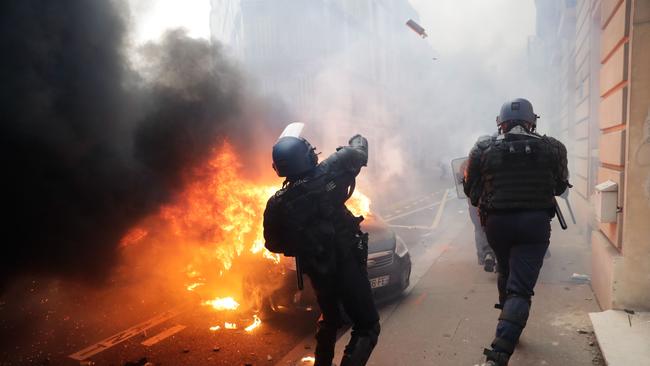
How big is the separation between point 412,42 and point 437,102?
4.35 m

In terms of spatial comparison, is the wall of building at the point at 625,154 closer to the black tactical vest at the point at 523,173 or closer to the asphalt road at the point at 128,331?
the black tactical vest at the point at 523,173

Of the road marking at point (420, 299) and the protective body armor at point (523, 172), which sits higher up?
the protective body armor at point (523, 172)

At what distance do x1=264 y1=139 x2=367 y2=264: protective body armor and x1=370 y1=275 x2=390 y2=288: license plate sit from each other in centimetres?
201

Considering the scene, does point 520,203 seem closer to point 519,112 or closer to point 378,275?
point 519,112

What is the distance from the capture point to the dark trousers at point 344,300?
124 inches

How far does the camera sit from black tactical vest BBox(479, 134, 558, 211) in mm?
3107

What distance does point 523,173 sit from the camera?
3141 millimetres

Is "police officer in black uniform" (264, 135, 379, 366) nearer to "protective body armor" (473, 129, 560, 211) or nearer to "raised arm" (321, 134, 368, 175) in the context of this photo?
"raised arm" (321, 134, 368, 175)

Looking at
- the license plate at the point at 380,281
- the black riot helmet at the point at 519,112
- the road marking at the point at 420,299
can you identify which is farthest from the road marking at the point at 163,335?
the black riot helmet at the point at 519,112

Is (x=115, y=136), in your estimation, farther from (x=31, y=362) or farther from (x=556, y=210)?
(x=556, y=210)

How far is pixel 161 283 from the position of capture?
6965mm

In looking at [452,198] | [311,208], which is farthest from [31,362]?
[452,198]

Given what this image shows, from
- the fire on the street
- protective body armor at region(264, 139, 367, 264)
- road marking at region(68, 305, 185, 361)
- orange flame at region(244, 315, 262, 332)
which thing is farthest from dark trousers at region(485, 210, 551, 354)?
road marking at region(68, 305, 185, 361)

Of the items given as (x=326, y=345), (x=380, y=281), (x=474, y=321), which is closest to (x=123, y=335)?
(x=326, y=345)
